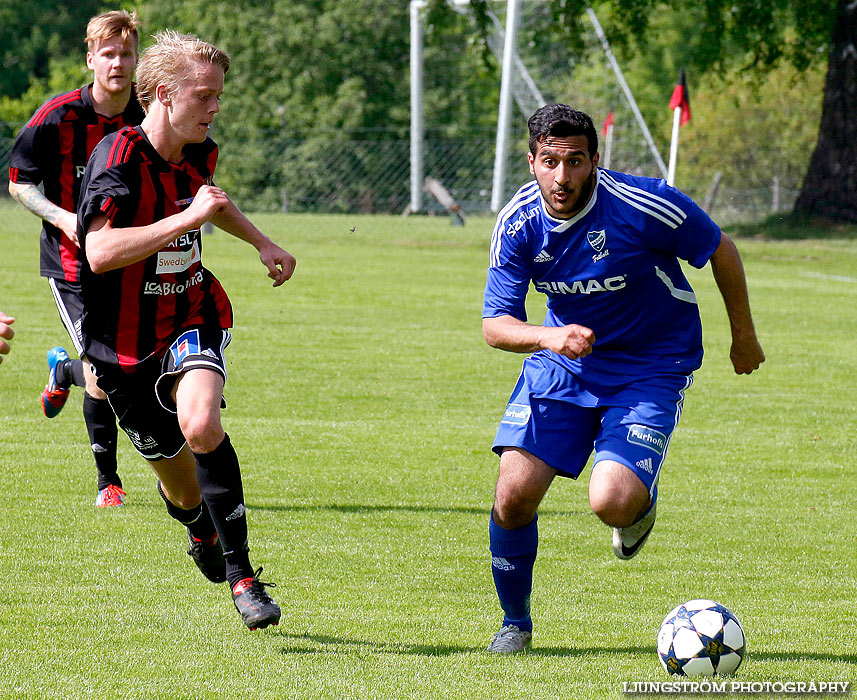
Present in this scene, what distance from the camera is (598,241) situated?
438 centimetres

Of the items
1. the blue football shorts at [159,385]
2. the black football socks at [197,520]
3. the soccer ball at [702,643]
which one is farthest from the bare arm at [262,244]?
the soccer ball at [702,643]

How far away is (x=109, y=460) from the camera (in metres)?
6.54

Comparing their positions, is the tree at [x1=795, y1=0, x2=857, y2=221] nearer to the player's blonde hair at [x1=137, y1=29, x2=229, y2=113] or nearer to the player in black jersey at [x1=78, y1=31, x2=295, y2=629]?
the player in black jersey at [x1=78, y1=31, x2=295, y2=629]

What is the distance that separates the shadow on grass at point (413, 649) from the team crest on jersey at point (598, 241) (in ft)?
4.61

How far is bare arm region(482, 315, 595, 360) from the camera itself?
3.89 meters

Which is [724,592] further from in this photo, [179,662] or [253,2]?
[253,2]

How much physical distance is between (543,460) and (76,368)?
3.63 meters

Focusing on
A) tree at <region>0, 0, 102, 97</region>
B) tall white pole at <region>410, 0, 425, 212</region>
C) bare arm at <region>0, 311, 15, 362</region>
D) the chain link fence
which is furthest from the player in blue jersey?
tree at <region>0, 0, 102, 97</region>

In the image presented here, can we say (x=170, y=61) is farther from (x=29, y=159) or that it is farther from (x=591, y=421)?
(x=29, y=159)

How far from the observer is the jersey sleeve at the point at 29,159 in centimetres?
619

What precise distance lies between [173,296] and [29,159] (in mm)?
2053

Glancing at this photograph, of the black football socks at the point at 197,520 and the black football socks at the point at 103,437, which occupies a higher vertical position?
the black football socks at the point at 197,520

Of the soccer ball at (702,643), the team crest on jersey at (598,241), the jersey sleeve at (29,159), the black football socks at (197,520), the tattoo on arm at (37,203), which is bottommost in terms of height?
the black football socks at (197,520)

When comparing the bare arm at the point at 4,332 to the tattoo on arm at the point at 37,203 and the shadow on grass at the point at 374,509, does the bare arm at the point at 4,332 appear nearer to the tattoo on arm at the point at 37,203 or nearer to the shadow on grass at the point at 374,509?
the tattoo on arm at the point at 37,203
